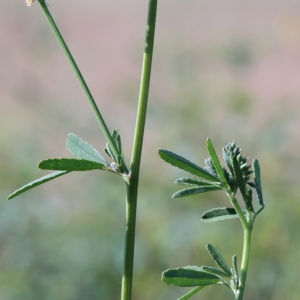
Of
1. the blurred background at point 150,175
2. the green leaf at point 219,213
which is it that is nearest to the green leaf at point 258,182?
the green leaf at point 219,213

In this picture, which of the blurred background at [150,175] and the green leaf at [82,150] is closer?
the green leaf at [82,150]

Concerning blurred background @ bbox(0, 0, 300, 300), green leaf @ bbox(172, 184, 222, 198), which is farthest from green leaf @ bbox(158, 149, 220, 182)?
blurred background @ bbox(0, 0, 300, 300)

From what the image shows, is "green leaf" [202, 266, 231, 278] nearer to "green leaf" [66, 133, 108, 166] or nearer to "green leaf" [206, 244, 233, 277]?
"green leaf" [206, 244, 233, 277]

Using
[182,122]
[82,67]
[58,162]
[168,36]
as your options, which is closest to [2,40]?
[82,67]

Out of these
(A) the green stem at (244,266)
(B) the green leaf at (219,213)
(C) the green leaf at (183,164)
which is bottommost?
(A) the green stem at (244,266)

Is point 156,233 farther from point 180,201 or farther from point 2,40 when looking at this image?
point 2,40

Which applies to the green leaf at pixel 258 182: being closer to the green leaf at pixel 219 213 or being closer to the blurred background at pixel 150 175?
the green leaf at pixel 219 213

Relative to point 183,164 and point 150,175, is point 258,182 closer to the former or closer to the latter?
point 183,164
